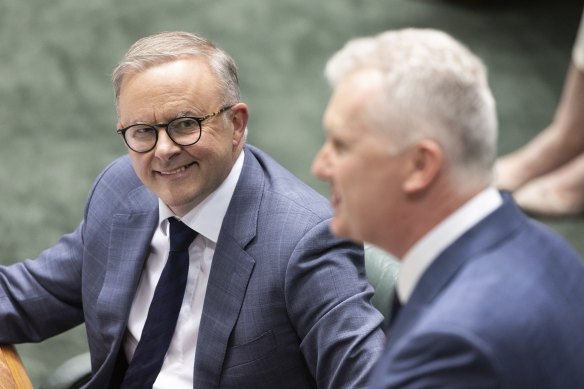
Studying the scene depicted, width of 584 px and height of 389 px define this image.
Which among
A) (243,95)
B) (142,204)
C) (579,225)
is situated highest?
(142,204)

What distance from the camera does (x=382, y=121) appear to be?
147 cm

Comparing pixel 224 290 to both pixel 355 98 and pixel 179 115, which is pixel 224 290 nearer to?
pixel 179 115

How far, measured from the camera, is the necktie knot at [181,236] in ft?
7.54

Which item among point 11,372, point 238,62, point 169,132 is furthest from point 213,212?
point 238,62

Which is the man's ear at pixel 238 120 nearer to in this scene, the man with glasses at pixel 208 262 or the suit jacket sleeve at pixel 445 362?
the man with glasses at pixel 208 262

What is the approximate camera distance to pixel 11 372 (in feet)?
7.34

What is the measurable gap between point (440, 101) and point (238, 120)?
892mm

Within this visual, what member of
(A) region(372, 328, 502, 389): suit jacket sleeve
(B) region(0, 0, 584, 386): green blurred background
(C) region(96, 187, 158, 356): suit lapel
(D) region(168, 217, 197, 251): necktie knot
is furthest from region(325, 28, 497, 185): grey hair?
(B) region(0, 0, 584, 386): green blurred background

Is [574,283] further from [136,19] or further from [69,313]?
[136,19]

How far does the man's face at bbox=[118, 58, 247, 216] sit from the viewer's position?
2172 mm

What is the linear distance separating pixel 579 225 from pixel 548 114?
0.80 m

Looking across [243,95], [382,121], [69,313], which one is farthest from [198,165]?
[243,95]

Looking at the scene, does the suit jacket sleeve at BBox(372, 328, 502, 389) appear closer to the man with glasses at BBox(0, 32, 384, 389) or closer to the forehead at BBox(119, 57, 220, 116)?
the man with glasses at BBox(0, 32, 384, 389)

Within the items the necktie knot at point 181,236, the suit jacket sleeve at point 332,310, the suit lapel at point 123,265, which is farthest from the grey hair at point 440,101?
the suit lapel at point 123,265
